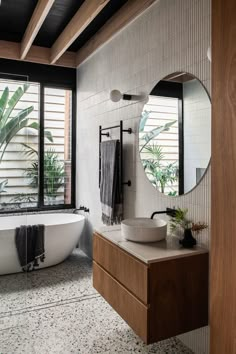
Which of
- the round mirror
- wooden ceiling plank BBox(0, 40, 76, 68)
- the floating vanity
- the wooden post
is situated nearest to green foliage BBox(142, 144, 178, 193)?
the round mirror

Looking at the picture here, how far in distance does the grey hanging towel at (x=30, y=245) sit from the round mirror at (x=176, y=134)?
1605mm

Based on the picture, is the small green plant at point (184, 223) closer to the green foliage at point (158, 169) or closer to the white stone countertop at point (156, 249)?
the white stone countertop at point (156, 249)

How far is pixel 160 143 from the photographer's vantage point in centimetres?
253

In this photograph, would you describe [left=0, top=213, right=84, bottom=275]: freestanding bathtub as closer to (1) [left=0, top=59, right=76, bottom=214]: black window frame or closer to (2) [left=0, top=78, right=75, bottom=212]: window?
(2) [left=0, top=78, right=75, bottom=212]: window

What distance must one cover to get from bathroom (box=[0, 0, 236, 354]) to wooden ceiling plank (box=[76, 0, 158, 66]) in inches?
0.7

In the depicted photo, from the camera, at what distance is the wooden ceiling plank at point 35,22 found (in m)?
2.67

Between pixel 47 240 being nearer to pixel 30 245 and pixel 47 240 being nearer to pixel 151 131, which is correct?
pixel 30 245

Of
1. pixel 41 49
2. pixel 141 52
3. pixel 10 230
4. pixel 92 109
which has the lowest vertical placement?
pixel 10 230

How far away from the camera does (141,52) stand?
109 inches

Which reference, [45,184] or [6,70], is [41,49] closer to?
[6,70]

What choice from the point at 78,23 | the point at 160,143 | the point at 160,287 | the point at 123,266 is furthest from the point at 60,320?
the point at 78,23

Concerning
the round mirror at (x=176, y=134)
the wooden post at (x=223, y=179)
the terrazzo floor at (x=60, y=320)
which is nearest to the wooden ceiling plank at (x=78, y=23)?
the round mirror at (x=176, y=134)

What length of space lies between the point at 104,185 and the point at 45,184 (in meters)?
1.51

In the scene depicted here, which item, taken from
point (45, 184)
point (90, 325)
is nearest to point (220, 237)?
point (90, 325)
